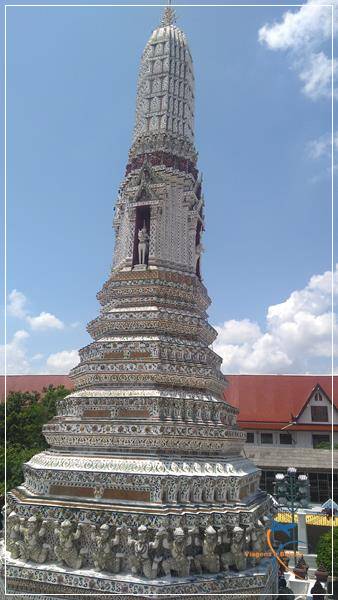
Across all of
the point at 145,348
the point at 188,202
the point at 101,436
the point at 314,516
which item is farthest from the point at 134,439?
the point at 314,516

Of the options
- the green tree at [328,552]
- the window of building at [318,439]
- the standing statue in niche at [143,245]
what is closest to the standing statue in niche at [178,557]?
the standing statue in niche at [143,245]

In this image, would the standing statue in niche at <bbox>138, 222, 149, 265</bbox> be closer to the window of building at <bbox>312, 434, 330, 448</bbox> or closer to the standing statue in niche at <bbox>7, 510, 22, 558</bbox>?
the standing statue in niche at <bbox>7, 510, 22, 558</bbox>

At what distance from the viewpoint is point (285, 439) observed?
102ft

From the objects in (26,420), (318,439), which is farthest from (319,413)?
(26,420)

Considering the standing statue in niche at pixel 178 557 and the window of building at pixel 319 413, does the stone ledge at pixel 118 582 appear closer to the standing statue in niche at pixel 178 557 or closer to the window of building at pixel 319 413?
the standing statue in niche at pixel 178 557

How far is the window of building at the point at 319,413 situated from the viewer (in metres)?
31.0

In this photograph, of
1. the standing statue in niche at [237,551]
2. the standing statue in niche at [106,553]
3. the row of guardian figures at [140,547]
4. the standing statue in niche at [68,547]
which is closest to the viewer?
the row of guardian figures at [140,547]

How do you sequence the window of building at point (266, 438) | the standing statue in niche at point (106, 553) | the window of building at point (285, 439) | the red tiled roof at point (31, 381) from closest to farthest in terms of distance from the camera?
the standing statue in niche at point (106, 553) → the window of building at point (285, 439) → the window of building at point (266, 438) → the red tiled roof at point (31, 381)

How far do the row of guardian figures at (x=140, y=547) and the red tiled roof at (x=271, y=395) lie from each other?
21.8m

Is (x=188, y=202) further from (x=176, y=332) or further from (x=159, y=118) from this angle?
(x=176, y=332)

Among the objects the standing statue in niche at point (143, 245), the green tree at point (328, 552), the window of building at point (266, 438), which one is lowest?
the green tree at point (328, 552)

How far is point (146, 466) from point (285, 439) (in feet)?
76.1

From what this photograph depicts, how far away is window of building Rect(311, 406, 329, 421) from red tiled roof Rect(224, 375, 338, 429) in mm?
914

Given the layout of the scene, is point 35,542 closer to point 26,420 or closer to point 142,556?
point 142,556
